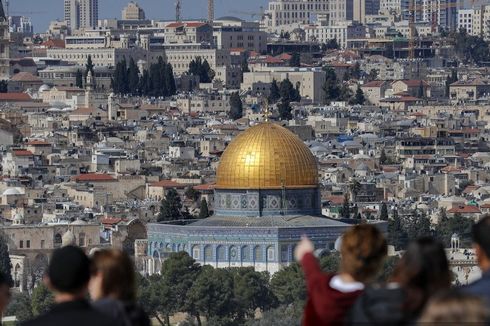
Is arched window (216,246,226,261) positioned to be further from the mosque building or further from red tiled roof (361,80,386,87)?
red tiled roof (361,80,386,87)

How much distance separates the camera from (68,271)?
11336 mm

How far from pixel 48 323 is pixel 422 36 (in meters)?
188

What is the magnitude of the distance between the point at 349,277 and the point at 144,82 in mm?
130156

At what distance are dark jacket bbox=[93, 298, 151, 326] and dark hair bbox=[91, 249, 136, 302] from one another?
55mm

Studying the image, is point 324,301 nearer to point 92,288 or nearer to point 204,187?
point 92,288

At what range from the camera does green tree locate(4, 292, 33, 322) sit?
52.0m

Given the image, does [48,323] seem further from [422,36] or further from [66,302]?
[422,36]

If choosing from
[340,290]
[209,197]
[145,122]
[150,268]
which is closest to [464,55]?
[145,122]

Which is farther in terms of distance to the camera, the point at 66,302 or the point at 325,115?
the point at 325,115

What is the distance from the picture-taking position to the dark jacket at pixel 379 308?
11078 mm

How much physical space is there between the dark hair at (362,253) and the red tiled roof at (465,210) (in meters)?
68.9

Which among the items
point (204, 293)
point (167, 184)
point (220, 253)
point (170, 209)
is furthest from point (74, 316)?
point (167, 184)

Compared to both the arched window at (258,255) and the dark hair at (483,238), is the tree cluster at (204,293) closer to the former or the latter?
the arched window at (258,255)

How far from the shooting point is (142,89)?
462ft
